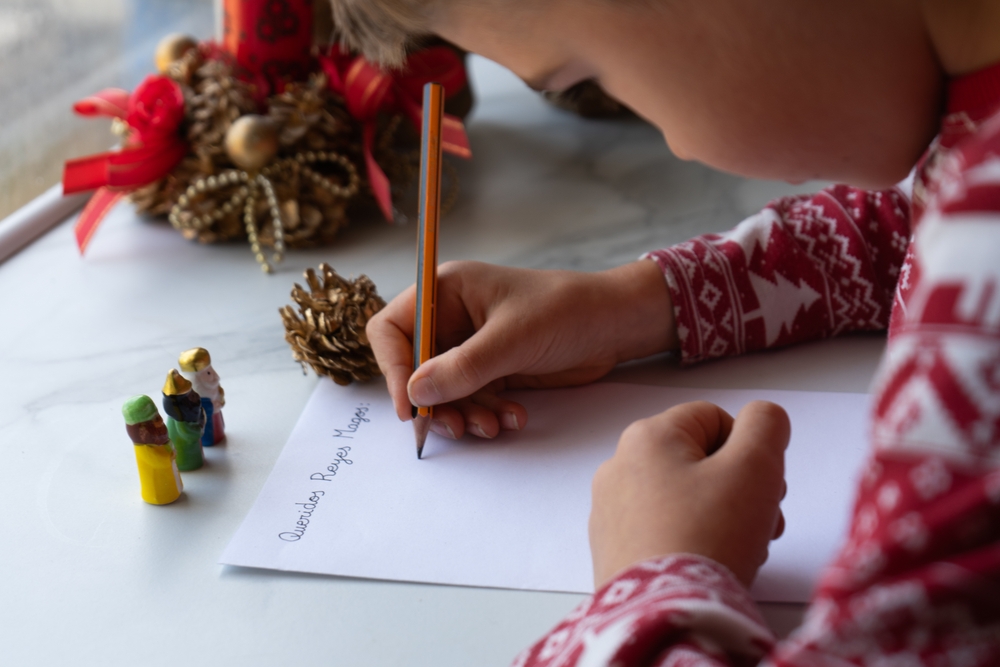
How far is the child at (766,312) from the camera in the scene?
0.25 m

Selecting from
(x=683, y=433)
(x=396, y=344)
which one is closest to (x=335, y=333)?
(x=396, y=344)

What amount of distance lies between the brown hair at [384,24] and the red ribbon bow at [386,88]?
0.25 metres

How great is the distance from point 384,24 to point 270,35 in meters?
0.39

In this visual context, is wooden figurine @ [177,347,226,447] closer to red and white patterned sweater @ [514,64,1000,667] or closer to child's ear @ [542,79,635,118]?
red and white patterned sweater @ [514,64,1000,667]

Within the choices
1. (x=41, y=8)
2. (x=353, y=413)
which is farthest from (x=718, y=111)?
(x=41, y=8)

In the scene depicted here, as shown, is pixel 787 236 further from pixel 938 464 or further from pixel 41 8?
pixel 41 8

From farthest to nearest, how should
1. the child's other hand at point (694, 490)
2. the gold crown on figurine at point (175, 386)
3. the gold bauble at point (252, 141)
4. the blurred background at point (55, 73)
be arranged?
the blurred background at point (55, 73)
the gold bauble at point (252, 141)
the gold crown on figurine at point (175, 386)
the child's other hand at point (694, 490)

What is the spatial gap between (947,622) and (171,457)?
0.40 meters

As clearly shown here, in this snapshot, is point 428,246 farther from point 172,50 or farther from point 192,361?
point 172,50

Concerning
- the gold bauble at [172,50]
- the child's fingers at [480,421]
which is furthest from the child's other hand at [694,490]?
the gold bauble at [172,50]

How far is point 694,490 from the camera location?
16.9 inches

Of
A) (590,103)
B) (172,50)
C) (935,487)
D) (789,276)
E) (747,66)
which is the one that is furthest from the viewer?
(590,103)

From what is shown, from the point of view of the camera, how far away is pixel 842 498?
0.49m

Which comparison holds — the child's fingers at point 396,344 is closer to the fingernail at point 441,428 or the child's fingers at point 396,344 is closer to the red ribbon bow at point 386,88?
the fingernail at point 441,428
